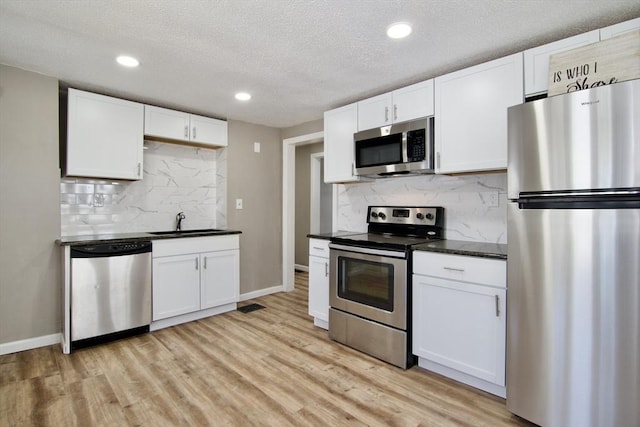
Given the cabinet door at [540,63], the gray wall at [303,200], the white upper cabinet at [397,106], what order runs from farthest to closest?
1. the gray wall at [303,200]
2. the white upper cabinet at [397,106]
3. the cabinet door at [540,63]

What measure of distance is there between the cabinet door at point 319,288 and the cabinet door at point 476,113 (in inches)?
55.2

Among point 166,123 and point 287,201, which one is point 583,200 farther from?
point 166,123

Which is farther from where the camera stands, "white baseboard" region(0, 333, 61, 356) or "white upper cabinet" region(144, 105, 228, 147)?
"white upper cabinet" region(144, 105, 228, 147)

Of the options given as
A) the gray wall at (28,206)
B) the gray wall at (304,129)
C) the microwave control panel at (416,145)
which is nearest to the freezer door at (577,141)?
the microwave control panel at (416,145)

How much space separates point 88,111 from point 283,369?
2.81 metres

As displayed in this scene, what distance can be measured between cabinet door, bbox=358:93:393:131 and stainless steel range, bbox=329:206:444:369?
80 cm

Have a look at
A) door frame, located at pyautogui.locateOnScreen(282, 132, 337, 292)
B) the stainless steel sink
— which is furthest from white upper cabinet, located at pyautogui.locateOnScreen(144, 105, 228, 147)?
the stainless steel sink

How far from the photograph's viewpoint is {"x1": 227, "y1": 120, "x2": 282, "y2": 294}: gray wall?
412 cm

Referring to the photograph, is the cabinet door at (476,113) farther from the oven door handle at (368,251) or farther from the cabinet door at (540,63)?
the oven door handle at (368,251)

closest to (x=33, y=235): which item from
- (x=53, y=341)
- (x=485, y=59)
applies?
(x=53, y=341)

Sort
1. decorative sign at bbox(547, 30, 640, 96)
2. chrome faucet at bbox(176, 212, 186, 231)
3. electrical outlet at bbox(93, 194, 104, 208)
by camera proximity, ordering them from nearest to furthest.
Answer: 1. decorative sign at bbox(547, 30, 640, 96)
2. electrical outlet at bbox(93, 194, 104, 208)
3. chrome faucet at bbox(176, 212, 186, 231)

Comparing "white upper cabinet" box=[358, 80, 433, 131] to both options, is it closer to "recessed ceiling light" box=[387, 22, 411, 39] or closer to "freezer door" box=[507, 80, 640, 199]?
"recessed ceiling light" box=[387, 22, 411, 39]

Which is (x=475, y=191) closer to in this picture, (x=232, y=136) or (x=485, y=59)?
(x=485, y=59)

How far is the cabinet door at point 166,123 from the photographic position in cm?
332
